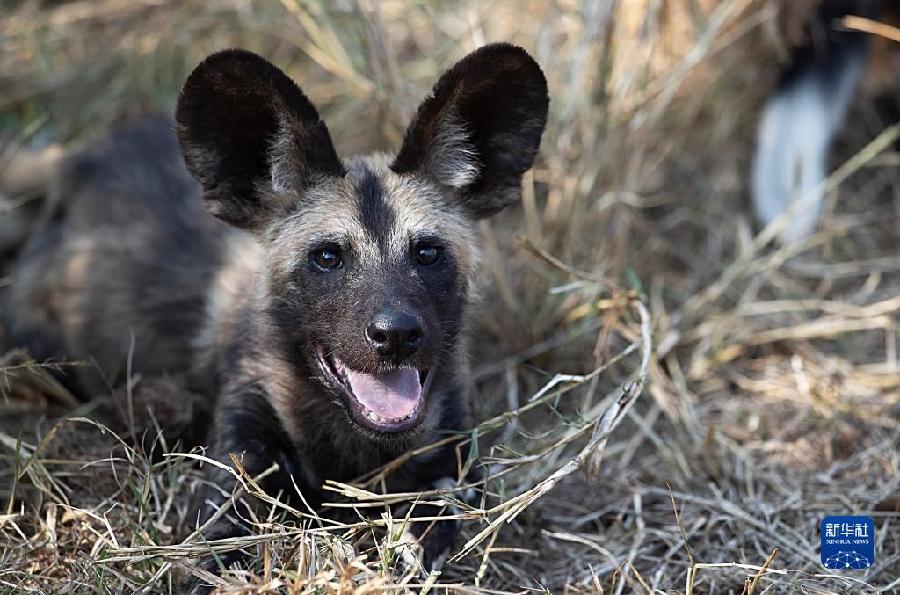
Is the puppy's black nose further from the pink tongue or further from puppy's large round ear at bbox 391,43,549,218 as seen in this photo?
puppy's large round ear at bbox 391,43,549,218

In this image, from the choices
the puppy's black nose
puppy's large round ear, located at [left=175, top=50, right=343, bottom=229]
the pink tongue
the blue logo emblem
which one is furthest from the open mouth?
the blue logo emblem

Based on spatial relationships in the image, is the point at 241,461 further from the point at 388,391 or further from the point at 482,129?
the point at 482,129

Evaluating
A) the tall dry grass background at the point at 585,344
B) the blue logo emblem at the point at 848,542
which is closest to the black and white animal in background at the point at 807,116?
the tall dry grass background at the point at 585,344

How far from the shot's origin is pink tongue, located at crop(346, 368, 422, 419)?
101 inches

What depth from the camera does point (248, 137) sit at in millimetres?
2736

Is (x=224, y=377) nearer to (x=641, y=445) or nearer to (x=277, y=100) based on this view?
(x=277, y=100)

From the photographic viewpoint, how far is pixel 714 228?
15.2 feet

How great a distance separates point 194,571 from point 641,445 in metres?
1.72

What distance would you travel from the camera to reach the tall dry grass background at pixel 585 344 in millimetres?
2605

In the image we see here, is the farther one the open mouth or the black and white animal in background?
the black and white animal in background

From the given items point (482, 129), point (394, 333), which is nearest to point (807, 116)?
point (482, 129)

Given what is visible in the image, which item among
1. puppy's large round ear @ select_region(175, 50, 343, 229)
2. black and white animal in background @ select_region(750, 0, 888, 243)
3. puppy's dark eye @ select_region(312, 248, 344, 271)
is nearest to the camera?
puppy's large round ear @ select_region(175, 50, 343, 229)

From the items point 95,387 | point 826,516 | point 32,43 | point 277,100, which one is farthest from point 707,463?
point 32,43

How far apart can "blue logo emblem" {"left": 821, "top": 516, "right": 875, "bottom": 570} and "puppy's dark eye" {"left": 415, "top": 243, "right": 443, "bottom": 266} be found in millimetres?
1312
